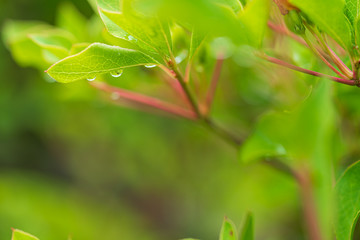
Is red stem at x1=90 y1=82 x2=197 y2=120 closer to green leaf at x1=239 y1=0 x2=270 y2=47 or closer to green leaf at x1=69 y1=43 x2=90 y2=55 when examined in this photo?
green leaf at x1=69 y1=43 x2=90 y2=55

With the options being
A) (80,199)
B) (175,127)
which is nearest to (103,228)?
(80,199)

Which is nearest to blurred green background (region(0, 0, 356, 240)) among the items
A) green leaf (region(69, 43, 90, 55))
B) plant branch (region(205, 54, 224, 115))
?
plant branch (region(205, 54, 224, 115))

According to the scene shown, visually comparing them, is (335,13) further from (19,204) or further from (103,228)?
(103,228)

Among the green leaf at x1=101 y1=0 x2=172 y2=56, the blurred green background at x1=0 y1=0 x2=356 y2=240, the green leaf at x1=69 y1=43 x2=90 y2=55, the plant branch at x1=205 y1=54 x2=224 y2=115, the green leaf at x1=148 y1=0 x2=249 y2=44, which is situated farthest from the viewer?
the blurred green background at x1=0 y1=0 x2=356 y2=240

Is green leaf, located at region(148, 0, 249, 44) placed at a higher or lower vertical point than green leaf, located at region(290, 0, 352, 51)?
lower

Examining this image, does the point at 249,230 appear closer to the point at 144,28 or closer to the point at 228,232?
the point at 228,232

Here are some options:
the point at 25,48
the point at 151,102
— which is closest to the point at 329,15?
the point at 151,102

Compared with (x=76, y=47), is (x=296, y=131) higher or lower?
lower
